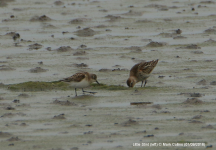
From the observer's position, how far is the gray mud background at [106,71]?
952cm

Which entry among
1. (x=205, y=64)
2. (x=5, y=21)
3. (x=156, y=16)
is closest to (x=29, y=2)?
(x=5, y=21)

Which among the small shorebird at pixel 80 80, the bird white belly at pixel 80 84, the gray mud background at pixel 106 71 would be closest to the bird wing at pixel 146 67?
the gray mud background at pixel 106 71

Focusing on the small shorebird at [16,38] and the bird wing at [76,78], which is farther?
the small shorebird at [16,38]

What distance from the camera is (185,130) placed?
9.58 meters

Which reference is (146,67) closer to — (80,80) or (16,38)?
(80,80)

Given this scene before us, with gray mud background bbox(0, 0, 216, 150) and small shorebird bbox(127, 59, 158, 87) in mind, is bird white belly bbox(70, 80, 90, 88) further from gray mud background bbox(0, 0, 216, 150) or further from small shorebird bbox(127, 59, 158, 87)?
small shorebird bbox(127, 59, 158, 87)

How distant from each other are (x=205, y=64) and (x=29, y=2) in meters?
13.6

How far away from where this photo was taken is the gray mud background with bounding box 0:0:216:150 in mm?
9516

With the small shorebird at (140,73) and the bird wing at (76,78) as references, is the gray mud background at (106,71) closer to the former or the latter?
the small shorebird at (140,73)

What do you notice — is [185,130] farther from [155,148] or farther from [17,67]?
[17,67]

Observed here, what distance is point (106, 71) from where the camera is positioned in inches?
601

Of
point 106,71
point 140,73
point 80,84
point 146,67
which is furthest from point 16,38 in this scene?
point 80,84

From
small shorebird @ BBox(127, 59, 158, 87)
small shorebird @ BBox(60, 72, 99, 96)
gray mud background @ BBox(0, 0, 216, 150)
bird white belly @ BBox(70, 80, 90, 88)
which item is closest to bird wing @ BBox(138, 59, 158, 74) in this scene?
small shorebird @ BBox(127, 59, 158, 87)

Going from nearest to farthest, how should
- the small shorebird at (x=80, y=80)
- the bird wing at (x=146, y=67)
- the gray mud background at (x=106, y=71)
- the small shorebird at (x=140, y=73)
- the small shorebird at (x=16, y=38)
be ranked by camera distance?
the gray mud background at (x=106, y=71) < the small shorebird at (x=80, y=80) < the small shorebird at (x=140, y=73) < the bird wing at (x=146, y=67) < the small shorebird at (x=16, y=38)
